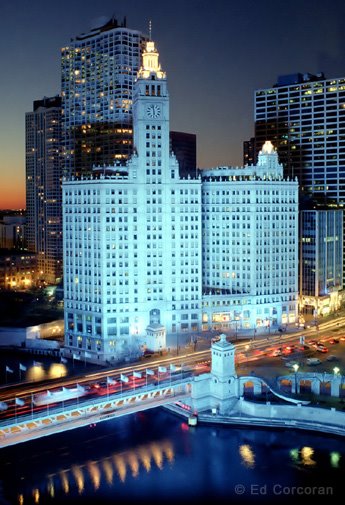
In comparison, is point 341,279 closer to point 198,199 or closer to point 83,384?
point 198,199

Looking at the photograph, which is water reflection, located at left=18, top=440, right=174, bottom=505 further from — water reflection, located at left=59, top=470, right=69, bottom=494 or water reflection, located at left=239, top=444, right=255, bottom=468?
water reflection, located at left=239, top=444, right=255, bottom=468

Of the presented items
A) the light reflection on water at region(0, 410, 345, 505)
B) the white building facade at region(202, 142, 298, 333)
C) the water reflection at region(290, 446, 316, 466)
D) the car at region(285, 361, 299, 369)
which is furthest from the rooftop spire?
the water reflection at region(290, 446, 316, 466)

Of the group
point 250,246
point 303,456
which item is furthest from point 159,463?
point 250,246

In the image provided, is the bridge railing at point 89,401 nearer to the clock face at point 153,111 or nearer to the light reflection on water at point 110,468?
the light reflection on water at point 110,468

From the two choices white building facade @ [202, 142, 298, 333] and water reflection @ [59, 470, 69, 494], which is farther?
white building facade @ [202, 142, 298, 333]

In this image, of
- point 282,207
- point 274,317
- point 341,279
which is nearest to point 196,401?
point 274,317

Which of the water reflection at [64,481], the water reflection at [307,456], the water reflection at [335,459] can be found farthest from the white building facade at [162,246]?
the water reflection at [335,459]

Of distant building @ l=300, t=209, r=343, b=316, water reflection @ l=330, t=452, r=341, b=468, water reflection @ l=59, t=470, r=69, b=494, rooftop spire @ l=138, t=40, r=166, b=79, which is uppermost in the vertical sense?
rooftop spire @ l=138, t=40, r=166, b=79

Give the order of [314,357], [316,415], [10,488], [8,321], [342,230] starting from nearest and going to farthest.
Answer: [10,488] → [316,415] → [314,357] → [8,321] → [342,230]
